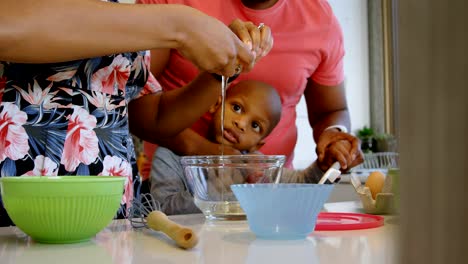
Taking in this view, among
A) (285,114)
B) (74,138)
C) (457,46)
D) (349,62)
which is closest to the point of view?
(457,46)

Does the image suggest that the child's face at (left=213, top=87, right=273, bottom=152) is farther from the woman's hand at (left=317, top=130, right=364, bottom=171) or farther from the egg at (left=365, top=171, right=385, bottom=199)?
the egg at (left=365, top=171, right=385, bottom=199)

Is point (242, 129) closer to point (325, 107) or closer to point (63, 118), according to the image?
point (325, 107)

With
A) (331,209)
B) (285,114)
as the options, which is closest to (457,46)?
(331,209)

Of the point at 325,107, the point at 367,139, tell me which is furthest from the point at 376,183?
the point at 367,139

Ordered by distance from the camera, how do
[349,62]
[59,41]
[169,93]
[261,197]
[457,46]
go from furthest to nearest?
1. [349,62]
2. [169,93]
3. [59,41]
4. [261,197]
5. [457,46]

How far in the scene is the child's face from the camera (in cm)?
135

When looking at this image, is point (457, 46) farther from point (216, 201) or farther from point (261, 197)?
point (216, 201)

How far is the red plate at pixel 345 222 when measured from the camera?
2.45ft

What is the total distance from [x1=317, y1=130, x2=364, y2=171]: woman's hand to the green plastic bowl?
682mm

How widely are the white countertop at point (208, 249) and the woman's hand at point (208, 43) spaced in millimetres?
315

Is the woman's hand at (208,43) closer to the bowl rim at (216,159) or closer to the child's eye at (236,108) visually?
the bowl rim at (216,159)

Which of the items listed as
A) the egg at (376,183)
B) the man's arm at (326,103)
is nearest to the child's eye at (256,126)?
the man's arm at (326,103)

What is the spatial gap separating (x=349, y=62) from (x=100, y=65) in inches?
142

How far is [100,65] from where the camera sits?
1009 millimetres
